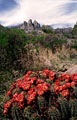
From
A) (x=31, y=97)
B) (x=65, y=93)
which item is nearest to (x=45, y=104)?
(x=31, y=97)

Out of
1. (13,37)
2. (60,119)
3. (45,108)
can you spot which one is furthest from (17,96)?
(13,37)

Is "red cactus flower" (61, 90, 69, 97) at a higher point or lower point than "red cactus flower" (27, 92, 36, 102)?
higher

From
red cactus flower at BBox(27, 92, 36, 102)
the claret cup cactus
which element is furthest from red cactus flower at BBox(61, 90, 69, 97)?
red cactus flower at BBox(27, 92, 36, 102)

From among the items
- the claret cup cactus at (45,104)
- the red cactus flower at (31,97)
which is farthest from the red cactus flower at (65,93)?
the red cactus flower at (31,97)

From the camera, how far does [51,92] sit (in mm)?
3500

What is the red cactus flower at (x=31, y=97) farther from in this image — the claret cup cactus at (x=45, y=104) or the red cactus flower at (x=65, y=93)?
the red cactus flower at (x=65, y=93)

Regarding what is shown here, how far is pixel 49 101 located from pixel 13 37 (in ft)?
17.7

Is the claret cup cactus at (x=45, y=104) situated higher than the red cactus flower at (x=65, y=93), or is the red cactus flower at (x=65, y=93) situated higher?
the red cactus flower at (x=65, y=93)

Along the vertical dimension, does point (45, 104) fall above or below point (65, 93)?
below

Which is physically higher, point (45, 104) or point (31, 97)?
point (31, 97)

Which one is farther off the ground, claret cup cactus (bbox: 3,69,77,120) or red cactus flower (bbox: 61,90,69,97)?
red cactus flower (bbox: 61,90,69,97)

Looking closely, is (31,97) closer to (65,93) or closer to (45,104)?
(45,104)

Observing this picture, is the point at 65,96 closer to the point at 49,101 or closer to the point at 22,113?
the point at 49,101

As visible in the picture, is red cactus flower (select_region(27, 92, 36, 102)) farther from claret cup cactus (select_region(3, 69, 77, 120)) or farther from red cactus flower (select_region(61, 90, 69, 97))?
red cactus flower (select_region(61, 90, 69, 97))
